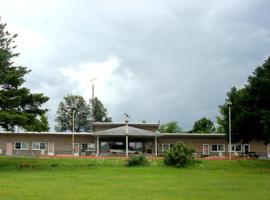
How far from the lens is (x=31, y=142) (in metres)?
72.9

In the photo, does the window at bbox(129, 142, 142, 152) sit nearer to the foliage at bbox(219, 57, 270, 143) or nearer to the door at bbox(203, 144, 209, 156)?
the door at bbox(203, 144, 209, 156)

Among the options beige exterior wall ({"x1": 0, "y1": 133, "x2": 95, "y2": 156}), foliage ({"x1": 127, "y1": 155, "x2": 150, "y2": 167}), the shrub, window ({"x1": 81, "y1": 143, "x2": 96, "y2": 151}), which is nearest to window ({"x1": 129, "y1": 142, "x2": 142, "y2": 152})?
window ({"x1": 81, "y1": 143, "x2": 96, "y2": 151})

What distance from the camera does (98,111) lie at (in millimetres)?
118250

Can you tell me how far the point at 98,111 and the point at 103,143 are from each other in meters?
48.5

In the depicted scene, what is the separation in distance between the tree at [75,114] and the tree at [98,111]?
116 cm

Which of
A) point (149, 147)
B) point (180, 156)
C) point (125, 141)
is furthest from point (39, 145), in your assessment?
point (180, 156)

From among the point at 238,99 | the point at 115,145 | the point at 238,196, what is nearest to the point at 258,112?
the point at 238,99

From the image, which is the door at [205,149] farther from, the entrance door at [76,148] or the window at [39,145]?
the window at [39,145]

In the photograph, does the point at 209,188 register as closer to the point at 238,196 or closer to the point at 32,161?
the point at 238,196

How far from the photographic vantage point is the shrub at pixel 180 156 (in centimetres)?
4691

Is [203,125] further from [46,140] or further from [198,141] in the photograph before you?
[46,140]

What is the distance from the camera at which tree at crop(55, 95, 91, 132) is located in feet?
373

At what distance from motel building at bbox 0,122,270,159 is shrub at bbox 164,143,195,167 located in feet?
68.9

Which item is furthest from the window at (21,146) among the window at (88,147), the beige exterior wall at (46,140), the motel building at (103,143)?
the window at (88,147)
